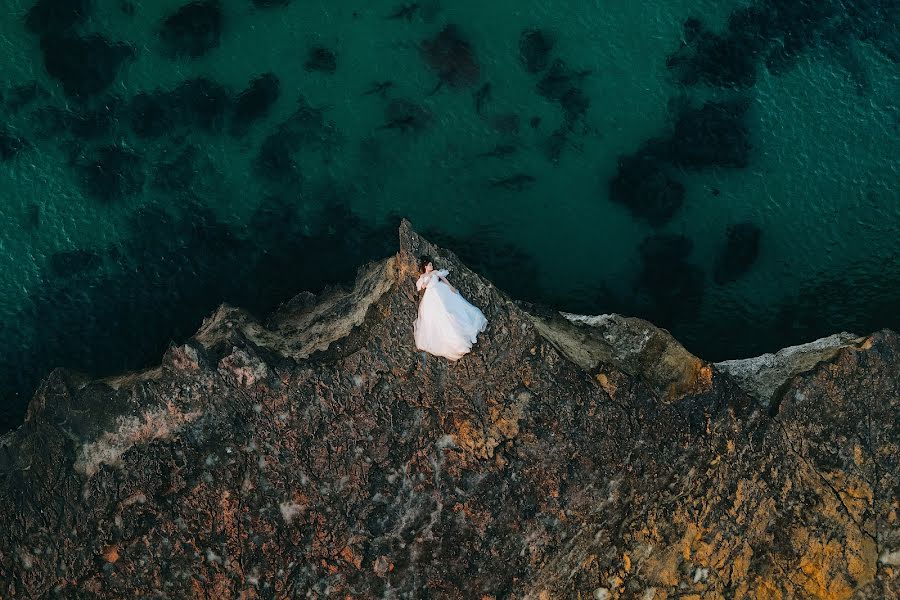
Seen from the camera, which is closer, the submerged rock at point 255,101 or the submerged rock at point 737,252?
the submerged rock at point 255,101

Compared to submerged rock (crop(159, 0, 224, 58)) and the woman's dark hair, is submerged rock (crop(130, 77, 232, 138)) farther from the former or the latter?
the woman's dark hair

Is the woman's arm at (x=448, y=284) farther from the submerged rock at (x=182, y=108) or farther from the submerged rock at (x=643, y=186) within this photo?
the submerged rock at (x=182, y=108)

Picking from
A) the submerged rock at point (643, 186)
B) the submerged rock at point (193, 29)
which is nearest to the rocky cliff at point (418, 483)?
the submerged rock at point (643, 186)

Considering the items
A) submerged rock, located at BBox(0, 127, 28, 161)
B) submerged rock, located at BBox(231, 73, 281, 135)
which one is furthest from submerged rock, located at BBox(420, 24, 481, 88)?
submerged rock, located at BBox(0, 127, 28, 161)

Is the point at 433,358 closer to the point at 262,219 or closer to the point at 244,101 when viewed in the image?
the point at 262,219

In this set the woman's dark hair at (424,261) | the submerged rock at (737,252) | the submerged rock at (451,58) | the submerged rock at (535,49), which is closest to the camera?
the woman's dark hair at (424,261)

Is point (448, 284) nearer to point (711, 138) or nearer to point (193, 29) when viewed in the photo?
point (711, 138)

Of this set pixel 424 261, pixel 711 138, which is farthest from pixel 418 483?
pixel 711 138
